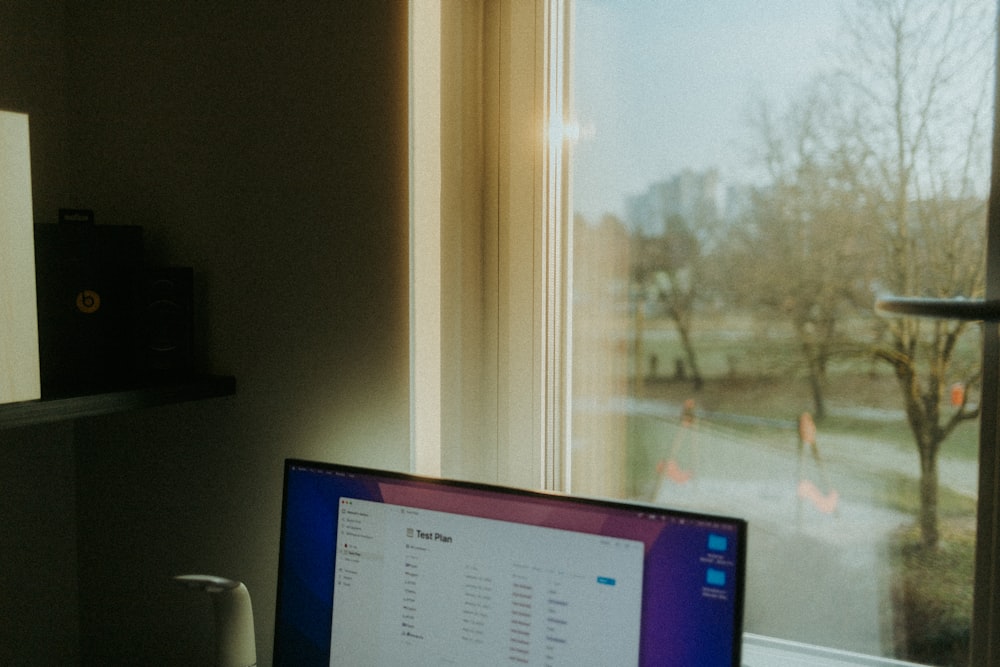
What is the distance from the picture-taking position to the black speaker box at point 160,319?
53.6 inches

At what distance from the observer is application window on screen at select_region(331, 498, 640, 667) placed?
0.92 meters

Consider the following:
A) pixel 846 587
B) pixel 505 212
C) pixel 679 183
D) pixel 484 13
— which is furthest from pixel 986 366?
pixel 484 13

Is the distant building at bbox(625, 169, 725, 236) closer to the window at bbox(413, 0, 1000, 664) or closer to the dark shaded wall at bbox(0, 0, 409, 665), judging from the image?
the window at bbox(413, 0, 1000, 664)

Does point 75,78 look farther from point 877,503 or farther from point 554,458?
point 877,503

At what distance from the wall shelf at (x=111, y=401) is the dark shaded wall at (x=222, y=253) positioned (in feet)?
0.18

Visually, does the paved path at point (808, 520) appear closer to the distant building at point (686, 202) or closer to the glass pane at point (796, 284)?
the glass pane at point (796, 284)

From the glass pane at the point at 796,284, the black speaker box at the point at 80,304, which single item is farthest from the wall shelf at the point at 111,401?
the glass pane at the point at 796,284

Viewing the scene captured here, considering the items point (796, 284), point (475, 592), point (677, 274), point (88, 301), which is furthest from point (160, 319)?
point (796, 284)

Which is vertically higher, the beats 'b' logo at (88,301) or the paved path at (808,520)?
the beats 'b' logo at (88,301)

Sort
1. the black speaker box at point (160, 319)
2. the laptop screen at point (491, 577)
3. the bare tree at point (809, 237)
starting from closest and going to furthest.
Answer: the laptop screen at point (491, 577)
the bare tree at point (809, 237)
the black speaker box at point (160, 319)

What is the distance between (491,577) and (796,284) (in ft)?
1.84

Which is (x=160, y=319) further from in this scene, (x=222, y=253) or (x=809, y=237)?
(x=809, y=237)

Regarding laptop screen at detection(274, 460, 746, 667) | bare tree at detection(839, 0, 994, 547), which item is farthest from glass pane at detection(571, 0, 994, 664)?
laptop screen at detection(274, 460, 746, 667)

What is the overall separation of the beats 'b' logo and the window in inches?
21.3
